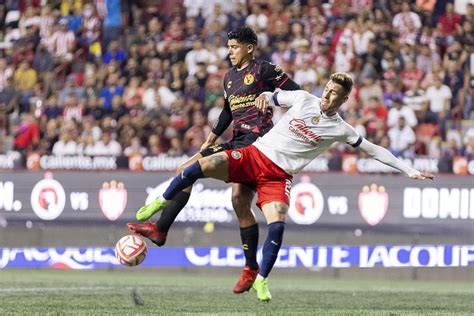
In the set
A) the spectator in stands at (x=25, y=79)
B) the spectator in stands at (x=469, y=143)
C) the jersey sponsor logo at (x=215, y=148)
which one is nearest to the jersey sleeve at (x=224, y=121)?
the jersey sponsor logo at (x=215, y=148)

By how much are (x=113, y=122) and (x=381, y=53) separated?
4869 mm

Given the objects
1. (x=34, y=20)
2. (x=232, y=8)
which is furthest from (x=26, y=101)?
(x=232, y=8)

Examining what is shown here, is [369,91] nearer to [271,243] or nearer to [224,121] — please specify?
[224,121]

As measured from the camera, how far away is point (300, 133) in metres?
12.0

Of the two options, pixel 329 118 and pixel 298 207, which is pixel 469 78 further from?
pixel 329 118

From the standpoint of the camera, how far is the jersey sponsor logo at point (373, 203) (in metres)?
18.2

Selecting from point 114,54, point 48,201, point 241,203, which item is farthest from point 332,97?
point 114,54

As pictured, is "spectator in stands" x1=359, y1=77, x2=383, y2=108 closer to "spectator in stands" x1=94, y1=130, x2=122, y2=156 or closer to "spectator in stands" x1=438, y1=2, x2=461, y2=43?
"spectator in stands" x1=438, y1=2, x2=461, y2=43

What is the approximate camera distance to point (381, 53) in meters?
21.8

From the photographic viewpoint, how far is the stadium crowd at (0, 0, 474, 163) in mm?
20547

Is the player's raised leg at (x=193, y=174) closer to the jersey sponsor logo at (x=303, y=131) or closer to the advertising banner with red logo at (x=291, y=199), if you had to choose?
the jersey sponsor logo at (x=303, y=131)

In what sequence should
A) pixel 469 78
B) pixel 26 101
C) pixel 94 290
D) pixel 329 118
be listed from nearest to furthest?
pixel 329 118 → pixel 94 290 → pixel 469 78 → pixel 26 101

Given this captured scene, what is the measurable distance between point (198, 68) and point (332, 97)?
1093 cm

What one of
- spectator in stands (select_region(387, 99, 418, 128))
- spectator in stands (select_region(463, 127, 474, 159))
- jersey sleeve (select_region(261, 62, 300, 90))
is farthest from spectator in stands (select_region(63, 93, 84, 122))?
jersey sleeve (select_region(261, 62, 300, 90))
